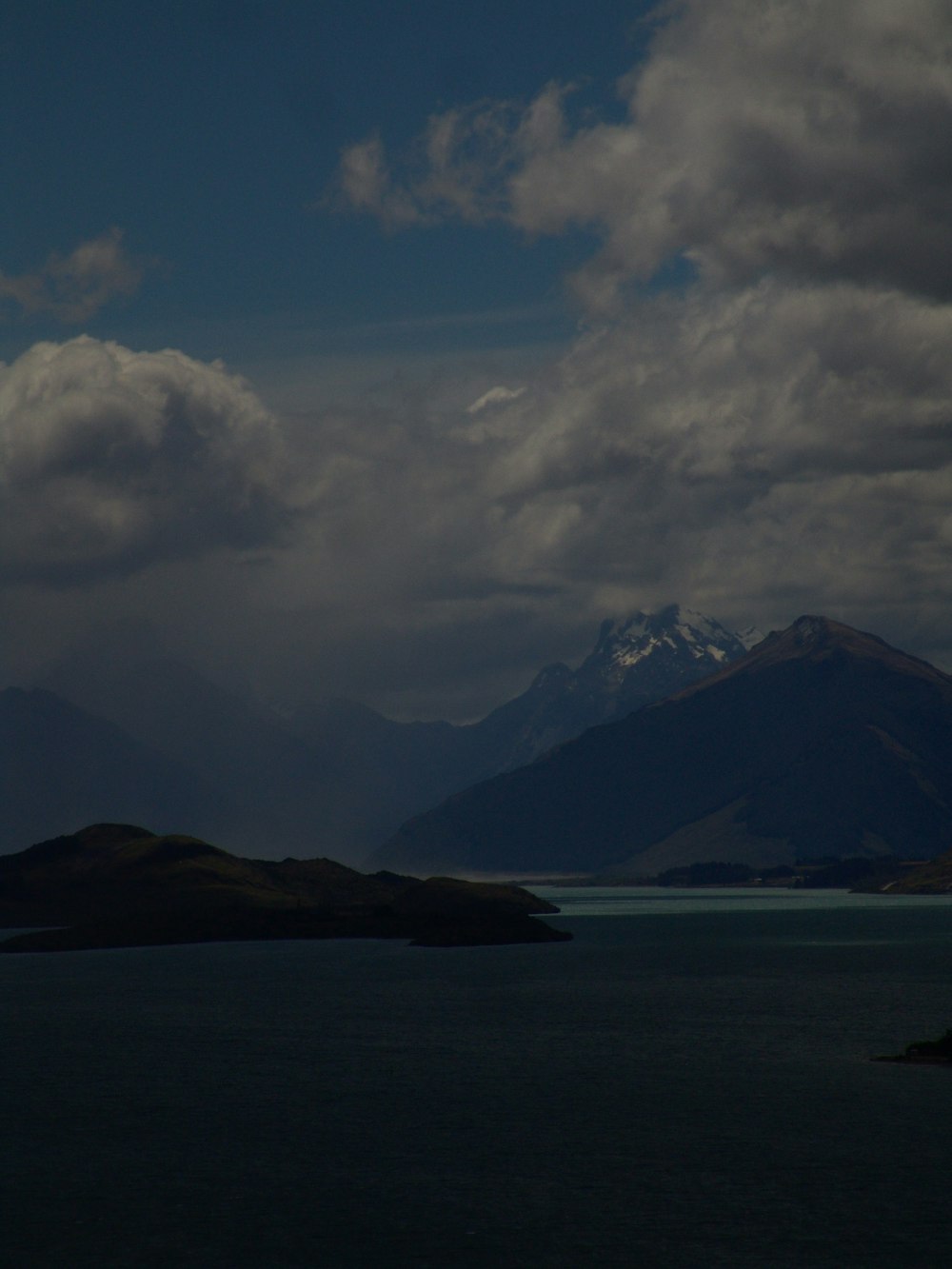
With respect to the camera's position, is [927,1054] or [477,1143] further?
[927,1054]

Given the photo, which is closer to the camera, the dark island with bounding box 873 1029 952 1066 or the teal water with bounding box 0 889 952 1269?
the teal water with bounding box 0 889 952 1269

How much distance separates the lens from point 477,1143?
9838 cm

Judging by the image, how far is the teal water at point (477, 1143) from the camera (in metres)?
74.5

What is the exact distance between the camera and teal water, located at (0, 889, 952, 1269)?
2933 inches

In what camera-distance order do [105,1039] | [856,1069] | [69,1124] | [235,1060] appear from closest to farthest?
[69,1124]
[856,1069]
[235,1060]
[105,1039]

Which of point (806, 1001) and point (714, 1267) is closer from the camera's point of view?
point (714, 1267)

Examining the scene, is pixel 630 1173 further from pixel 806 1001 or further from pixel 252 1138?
pixel 806 1001

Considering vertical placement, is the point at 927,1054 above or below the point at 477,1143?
below

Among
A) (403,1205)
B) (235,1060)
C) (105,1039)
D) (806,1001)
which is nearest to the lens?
(403,1205)

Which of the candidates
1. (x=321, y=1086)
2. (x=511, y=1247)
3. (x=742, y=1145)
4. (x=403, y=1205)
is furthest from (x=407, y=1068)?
(x=511, y=1247)

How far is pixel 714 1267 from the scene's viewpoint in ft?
228

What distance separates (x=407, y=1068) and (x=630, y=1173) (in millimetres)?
45538

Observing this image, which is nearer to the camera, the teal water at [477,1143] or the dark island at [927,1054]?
the teal water at [477,1143]

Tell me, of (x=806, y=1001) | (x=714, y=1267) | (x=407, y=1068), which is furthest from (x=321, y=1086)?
(x=806, y=1001)
